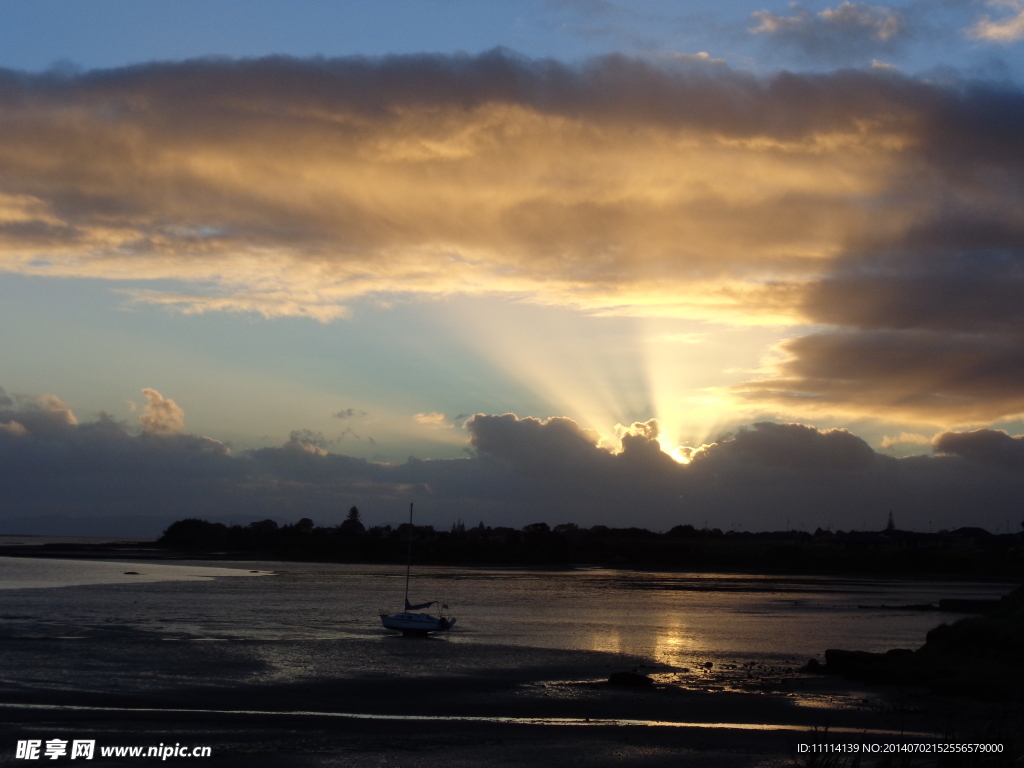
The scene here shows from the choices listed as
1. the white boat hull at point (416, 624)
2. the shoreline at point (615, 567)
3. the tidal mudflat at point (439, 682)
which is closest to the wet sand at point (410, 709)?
the tidal mudflat at point (439, 682)

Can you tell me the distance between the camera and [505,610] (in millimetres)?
60750

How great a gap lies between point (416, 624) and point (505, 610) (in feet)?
51.4

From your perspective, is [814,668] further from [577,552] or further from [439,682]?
[577,552]

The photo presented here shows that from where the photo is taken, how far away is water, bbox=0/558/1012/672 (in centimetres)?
4291

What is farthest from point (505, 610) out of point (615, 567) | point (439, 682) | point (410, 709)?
point (615, 567)

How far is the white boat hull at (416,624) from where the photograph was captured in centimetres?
4597

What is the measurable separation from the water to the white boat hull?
79cm

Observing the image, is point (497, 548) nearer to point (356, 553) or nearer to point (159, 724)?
point (356, 553)

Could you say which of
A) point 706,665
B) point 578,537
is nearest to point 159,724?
point 706,665

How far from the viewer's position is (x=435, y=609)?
199ft

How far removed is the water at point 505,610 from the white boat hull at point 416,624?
79 centimetres

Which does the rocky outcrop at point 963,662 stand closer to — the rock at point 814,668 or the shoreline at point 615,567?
the rock at point 814,668

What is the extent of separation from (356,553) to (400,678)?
12155cm

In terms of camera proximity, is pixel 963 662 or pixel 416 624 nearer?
pixel 963 662
